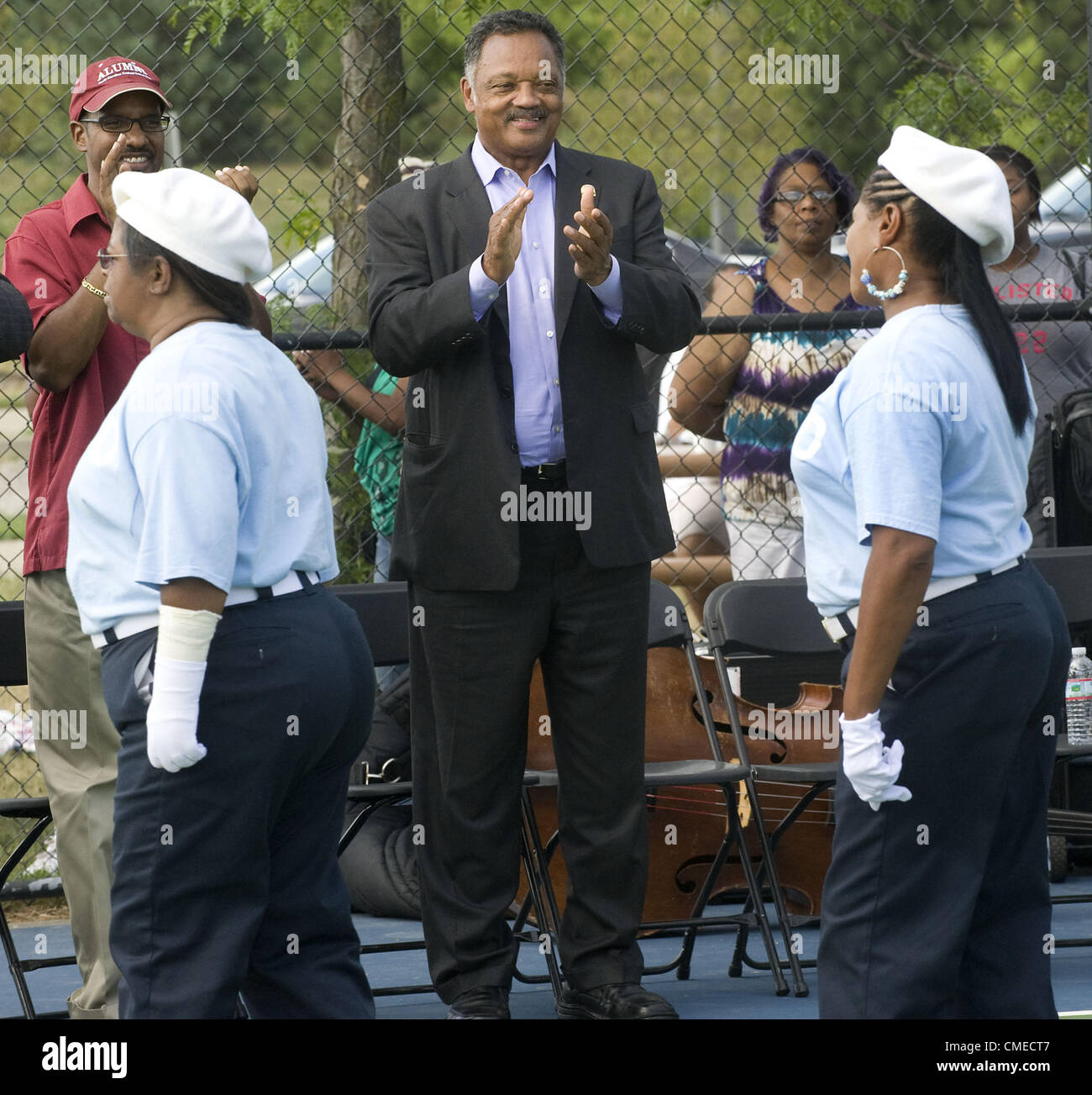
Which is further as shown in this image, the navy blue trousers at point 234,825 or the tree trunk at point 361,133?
the tree trunk at point 361,133

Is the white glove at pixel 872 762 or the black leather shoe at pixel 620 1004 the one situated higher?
the white glove at pixel 872 762

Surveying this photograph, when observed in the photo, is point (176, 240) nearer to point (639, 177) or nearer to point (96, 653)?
point (96, 653)

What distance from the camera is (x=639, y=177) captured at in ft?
14.6

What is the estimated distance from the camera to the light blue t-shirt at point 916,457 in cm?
305

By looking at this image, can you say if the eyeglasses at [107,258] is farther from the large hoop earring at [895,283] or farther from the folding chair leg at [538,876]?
the folding chair leg at [538,876]

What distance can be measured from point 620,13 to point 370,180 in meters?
4.12

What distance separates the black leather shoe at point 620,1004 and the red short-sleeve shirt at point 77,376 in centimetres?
167

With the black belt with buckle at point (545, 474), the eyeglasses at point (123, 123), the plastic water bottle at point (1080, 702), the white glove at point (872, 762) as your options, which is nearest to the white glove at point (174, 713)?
the white glove at point (872, 762)

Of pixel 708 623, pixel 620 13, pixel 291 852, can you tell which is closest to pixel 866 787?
pixel 291 852

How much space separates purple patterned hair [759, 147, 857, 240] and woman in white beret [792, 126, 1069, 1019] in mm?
2753

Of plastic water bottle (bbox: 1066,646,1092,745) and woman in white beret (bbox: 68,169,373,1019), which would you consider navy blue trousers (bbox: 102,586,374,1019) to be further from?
plastic water bottle (bbox: 1066,646,1092,745)

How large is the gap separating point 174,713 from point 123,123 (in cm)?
194

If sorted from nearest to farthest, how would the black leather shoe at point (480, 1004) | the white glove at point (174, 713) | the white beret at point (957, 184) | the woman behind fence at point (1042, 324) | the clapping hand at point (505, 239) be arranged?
the white glove at point (174, 713), the white beret at point (957, 184), the clapping hand at point (505, 239), the black leather shoe at point (480, 1004), the woman behind fence at point (1042, 324)

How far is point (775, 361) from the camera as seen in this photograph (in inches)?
235
